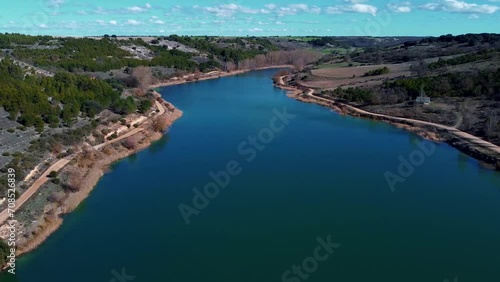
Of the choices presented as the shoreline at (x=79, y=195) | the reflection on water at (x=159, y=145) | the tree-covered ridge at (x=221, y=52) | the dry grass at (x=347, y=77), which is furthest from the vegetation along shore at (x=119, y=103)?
the tree-covered ridge at (x=221, y=52)

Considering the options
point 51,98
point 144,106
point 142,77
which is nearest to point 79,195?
point 51,98

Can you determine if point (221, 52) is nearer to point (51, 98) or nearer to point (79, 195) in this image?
point (51, 98)

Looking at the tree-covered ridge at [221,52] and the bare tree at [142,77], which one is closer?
the bare tree at [142,77]

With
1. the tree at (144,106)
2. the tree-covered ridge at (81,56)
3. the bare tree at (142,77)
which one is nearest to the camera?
the tree at (144,106)

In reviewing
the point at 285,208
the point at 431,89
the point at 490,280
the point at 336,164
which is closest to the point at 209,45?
the point at 431,89

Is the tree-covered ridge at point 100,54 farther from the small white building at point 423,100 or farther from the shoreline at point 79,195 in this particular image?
the small white building at point 423,100

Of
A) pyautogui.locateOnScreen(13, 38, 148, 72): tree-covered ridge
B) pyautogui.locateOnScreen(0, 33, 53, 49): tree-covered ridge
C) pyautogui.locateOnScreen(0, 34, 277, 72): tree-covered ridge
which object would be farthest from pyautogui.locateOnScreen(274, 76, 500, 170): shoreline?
pyautogui.locateOnScreen(0, 33, 53, 49): tree-covered ridge
